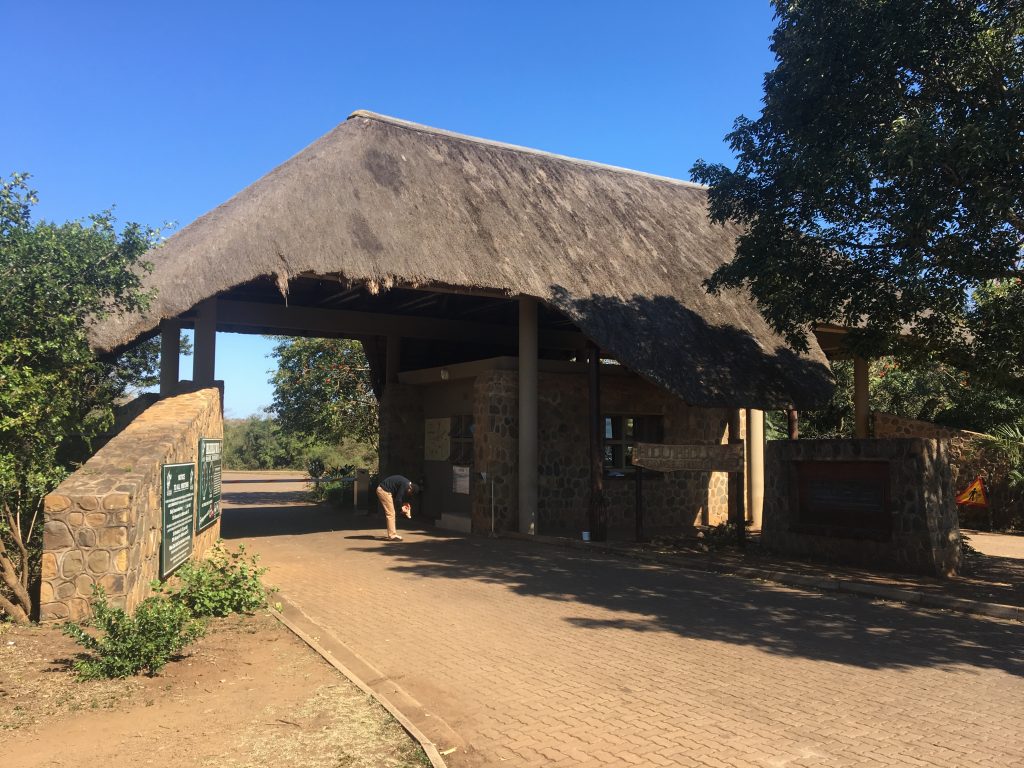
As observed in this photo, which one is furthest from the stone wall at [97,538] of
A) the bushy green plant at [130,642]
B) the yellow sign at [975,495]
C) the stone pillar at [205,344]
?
the yellow sign at [975,495]

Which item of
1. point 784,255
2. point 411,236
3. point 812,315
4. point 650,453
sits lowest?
point 650,453

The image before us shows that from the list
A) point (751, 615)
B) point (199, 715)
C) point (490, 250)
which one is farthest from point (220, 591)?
point (490, 250)

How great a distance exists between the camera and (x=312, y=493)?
26266 millimetres

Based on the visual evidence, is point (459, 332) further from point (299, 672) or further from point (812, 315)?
point (299, 672)

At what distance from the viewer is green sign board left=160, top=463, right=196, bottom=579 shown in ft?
27.1

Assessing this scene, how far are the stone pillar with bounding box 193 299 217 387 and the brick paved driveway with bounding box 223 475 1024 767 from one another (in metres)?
4.52

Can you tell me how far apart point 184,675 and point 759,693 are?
4.29m

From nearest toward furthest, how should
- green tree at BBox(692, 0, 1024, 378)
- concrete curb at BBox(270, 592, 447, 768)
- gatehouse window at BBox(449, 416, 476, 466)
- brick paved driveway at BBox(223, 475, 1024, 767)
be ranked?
concrete curb at BBox(270, 592, 447, 768) → brick paved driveway at BBox(223, 475, 1024, 767) → green tree at BBox(692, 0, 1024, 378) → gatehouse window at BBox(449, 416, 476, 466)

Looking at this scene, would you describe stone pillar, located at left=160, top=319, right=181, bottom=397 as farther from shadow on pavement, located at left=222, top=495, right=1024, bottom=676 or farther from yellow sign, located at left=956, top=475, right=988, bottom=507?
yellow sign, located at left=956, top=475, right=988, bottom=507

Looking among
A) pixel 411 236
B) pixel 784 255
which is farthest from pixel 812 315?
pixel 411 236

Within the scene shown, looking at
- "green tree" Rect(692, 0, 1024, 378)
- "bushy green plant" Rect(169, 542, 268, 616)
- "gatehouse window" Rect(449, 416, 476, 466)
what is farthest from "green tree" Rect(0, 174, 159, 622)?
"gatehouse window" Rect(449, 416, 476, 466)

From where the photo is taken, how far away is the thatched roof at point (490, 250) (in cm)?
1280

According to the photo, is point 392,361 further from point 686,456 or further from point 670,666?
point 670,666

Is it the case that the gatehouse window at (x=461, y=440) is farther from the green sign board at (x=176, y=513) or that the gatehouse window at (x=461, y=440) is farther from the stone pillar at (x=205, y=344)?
the green sign board at (x=176, y=513)
